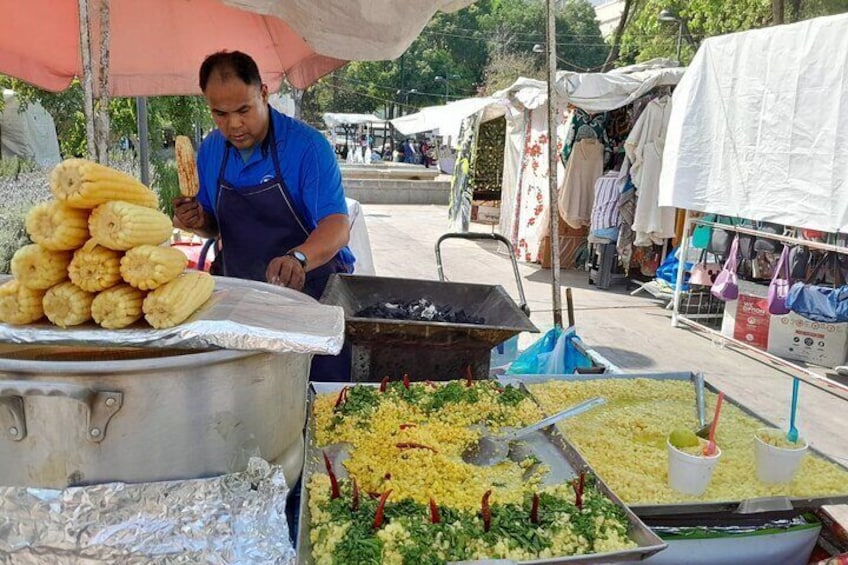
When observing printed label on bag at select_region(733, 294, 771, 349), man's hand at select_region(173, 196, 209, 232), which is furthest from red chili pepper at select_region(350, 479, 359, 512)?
printed label on bag at select_region(733, 294, 771, 349)

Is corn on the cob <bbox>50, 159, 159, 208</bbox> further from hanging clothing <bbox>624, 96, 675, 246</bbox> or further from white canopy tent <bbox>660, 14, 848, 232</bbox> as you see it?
hanging clothing <bbox>624, 96, 675, 246</bbox>

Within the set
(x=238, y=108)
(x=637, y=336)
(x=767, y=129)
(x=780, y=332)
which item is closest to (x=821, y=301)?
(x=780, y=332)

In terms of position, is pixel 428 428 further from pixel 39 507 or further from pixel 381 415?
pixel 39 507

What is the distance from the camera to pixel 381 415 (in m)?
2.23

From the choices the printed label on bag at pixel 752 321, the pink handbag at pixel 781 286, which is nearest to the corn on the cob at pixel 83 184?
the pink handbag at pixel 781 286

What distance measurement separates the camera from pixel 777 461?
2.03 m

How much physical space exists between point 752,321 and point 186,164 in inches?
244

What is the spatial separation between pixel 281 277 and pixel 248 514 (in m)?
1.19

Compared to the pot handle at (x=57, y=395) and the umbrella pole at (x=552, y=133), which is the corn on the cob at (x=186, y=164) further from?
the umbrella pole at (x=552, y=133)

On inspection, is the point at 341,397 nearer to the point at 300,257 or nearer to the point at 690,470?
the point at 300,257

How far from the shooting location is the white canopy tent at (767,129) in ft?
16.1

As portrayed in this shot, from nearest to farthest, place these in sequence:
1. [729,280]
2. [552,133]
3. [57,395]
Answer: [57,395] < [552,133] < [729,280]

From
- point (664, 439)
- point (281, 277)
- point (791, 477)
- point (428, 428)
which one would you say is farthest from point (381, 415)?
point (791, 477)

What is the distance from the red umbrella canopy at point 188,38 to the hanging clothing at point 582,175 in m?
5.36
